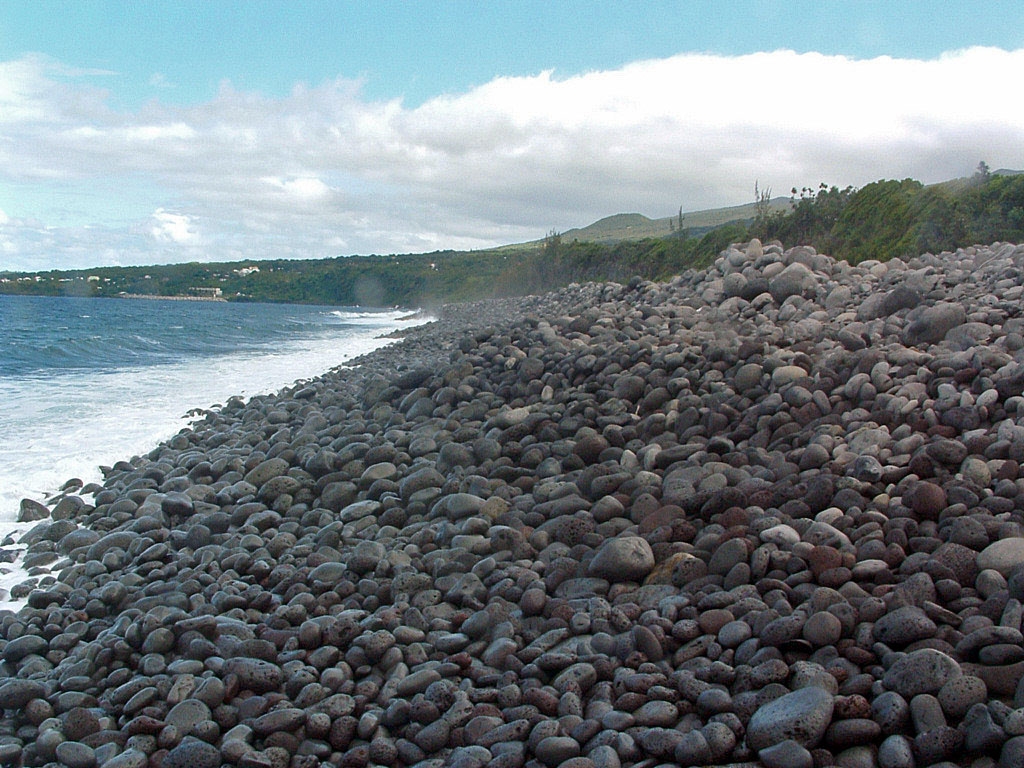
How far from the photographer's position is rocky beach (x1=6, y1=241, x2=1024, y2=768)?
292cm

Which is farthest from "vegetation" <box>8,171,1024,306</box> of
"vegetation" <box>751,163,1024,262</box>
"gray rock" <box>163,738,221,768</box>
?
"gray rock" <box>163,738,221,768</box>

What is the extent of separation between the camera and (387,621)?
13.3 ft

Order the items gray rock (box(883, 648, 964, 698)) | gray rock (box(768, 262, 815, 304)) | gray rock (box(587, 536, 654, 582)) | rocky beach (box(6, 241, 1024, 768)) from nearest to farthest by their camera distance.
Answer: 1. gray rock (box(883, 648, 964, 698))
2. rocky beach (box(6, 241, 1024, 768))
3. gray rock (box(587, 536, 654, 582))
4. gray rock (box(768, 262, 815, 304))

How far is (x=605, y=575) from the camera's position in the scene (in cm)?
406

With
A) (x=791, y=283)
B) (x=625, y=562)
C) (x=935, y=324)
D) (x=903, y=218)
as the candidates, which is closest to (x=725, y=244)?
(x=903, y=218)

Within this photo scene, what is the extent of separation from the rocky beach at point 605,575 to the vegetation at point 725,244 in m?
9.66

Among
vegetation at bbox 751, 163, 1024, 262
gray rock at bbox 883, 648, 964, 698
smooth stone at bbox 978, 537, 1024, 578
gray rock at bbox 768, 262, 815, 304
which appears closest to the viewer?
gray rock at bbox 883, 648, 964, 698

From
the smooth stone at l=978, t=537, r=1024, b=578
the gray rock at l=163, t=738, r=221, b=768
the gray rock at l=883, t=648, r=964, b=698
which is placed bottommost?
the gray rock at l=163, t=738, r=221, b=768

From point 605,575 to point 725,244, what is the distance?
77.5ft

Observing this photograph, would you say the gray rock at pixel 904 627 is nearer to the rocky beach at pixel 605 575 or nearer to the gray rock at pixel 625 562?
the rocky beach at pixel 605 575

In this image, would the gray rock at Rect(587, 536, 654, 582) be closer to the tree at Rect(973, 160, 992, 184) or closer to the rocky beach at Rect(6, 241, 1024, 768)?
the rocky beach at Rect(6, 241, 1024, 768)

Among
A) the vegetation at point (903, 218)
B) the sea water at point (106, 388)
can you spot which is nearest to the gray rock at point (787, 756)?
the sea water at point (106, 388)

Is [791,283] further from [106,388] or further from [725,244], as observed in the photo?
[725,244]

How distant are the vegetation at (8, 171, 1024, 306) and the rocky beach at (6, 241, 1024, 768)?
380 inches
